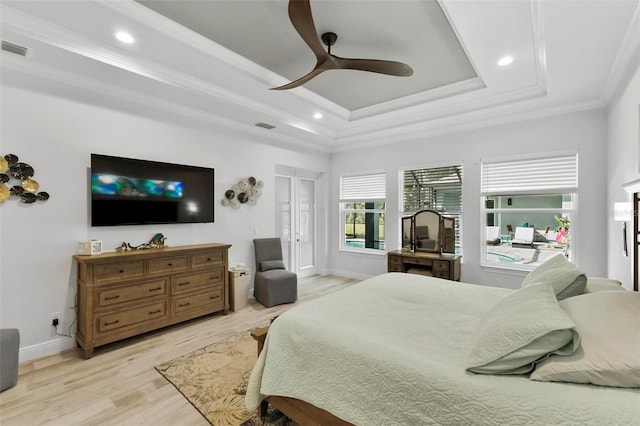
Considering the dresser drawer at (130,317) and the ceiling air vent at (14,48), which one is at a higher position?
the ceiling air vent at (14,48)

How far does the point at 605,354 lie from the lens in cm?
111

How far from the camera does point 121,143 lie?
3361mm

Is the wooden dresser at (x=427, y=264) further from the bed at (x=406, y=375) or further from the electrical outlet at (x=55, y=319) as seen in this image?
the electrical outlet at (x=55, y=319)

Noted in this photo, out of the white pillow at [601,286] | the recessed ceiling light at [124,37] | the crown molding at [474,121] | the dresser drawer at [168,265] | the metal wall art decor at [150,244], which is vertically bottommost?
the dresser drawer at [168,265]

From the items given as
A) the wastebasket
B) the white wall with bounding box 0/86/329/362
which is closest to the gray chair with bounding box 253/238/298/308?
the wastebasket

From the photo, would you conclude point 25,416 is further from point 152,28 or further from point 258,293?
point 152,28

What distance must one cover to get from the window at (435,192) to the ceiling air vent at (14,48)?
16.8ft

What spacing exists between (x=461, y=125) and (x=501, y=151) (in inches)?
28.6

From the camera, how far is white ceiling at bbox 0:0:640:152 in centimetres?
221

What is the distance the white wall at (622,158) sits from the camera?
96.0 inches

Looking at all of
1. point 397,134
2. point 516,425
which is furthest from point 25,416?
point 397,134

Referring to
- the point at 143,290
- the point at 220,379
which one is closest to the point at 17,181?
the point at 143,290

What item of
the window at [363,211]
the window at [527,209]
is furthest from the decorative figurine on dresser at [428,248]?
the window at [363,211]

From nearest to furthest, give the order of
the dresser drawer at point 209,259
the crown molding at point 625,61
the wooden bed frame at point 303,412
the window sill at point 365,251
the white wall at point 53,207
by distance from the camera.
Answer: the wooden bed frame at point 303,412 < the crown molding at point 625,61 < the white wall at point 53,207 < the dresser drawer at point 209,259 < the window sill at point 365,251
